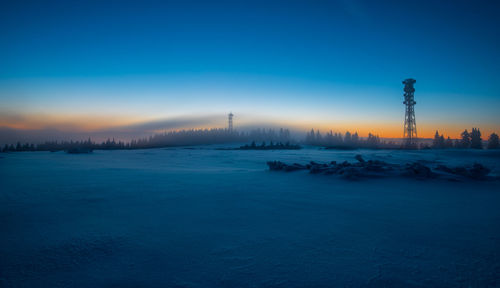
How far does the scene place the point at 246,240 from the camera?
1.31 m

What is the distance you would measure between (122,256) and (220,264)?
0.53 m

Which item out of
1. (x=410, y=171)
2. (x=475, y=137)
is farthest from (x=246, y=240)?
(x=475, y=137)

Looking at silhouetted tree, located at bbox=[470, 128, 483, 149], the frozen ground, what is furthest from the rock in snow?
silhouetted tree, located at bbox=[470, 128, 483, 149]

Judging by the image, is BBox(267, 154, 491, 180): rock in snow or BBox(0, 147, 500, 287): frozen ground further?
BBox(267, 154, 491, 180): rock in snow

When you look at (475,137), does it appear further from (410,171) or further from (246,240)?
(246,240)

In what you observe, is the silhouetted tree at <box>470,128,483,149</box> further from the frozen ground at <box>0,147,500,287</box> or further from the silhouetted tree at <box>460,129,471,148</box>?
the frozen ground at <box>0,147,500,287</box>

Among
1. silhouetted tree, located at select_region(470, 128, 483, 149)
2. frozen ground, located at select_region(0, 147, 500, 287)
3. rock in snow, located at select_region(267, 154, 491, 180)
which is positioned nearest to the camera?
frozen ground, located at select_region(0, 147, 500, 287)

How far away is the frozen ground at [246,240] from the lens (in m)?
0.94

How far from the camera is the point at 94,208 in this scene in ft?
6.48

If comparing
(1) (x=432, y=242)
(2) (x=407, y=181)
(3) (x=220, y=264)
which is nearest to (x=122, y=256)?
(3) (x=220, y=264)

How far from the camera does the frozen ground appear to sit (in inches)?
37.0

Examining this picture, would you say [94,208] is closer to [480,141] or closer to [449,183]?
[449,183]

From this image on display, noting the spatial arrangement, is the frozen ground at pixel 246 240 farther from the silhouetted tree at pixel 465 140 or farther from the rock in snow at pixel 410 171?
the silhouetted tree at pixel 465 140

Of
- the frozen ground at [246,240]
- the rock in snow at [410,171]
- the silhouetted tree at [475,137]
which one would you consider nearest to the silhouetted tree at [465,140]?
the silhouetted tree at [475,137]
